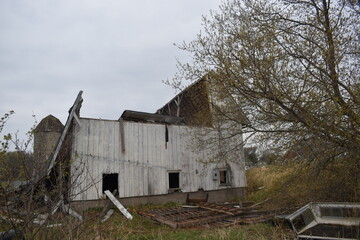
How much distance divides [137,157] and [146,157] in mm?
522

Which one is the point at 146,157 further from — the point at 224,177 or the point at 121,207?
the point at 224,177

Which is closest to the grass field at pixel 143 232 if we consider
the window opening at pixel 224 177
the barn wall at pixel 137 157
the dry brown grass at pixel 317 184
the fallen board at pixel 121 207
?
the fallen board at pixel 121 207

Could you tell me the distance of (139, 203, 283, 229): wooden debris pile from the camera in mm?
9086

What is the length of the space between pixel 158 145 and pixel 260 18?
319 inches

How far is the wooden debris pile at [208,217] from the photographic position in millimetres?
9086

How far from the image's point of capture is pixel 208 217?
33.1ft

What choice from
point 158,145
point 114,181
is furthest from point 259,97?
point 114,181

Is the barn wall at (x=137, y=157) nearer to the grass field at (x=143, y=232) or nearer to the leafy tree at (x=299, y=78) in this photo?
the grass field at (x=143, y=232)

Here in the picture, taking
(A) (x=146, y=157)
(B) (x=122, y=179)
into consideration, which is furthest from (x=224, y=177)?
(B) (x=122, y=179)

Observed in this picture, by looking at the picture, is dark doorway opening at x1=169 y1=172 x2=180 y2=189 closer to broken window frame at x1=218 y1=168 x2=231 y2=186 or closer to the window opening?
broken window frame at x1=218 y1=168 x2=231 y2=186

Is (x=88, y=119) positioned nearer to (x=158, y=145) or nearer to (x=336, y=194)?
(x=158, y=145)

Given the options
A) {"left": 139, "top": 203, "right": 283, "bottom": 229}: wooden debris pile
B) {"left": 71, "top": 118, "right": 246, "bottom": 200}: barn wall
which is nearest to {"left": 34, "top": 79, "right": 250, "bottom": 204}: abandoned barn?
{"left": 71, "top": 118, "right": 246, "bottom": 200}: barn wall

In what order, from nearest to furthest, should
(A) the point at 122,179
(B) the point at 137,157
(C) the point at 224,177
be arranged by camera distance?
(A) the point at 122,179
(B) the point at 137,157
(C) the point at 224,177

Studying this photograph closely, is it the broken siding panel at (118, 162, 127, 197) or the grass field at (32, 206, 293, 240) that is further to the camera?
the broken siding panel at (118, 162, 127, 197)
